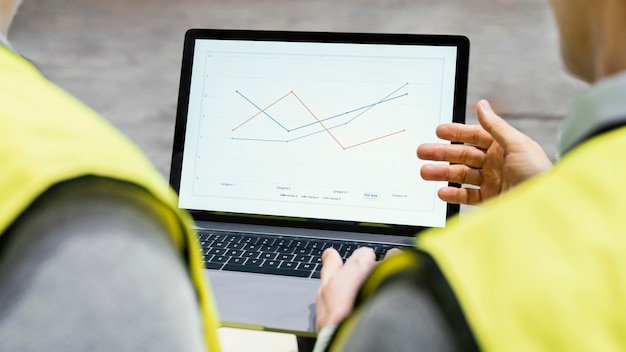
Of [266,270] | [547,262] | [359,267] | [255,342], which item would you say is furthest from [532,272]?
[255,342]

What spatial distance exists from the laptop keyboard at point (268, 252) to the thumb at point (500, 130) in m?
0.27

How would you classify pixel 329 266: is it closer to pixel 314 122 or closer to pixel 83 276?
pixel 83 276

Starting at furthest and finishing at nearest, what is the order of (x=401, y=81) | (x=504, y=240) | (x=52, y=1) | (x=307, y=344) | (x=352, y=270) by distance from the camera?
Answer: (x=52, y=1), (x=401, y=81), (x=307, y=344), (x=352, y=270), (x=504, y=240)

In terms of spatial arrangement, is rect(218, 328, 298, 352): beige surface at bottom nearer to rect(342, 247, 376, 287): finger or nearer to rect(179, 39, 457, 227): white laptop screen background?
rect(179, 39, 457, 227): white laptop screen background

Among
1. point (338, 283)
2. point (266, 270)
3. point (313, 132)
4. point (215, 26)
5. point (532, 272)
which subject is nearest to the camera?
point (532, 272)

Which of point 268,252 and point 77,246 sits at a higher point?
point 77,246

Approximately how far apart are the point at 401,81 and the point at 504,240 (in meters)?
0.95

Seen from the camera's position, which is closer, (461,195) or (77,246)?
(77,246)

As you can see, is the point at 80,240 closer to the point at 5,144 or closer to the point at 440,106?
the point at 5,144

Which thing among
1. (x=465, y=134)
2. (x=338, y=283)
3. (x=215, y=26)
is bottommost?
(x=215, y=26)

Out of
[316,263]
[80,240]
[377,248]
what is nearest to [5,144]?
[80,240]

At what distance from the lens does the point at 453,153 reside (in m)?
1.19

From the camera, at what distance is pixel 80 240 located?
36 centimetres

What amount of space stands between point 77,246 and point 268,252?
767mm
